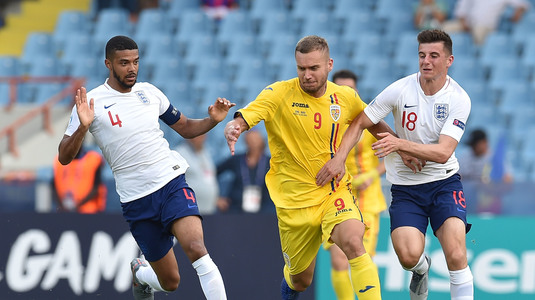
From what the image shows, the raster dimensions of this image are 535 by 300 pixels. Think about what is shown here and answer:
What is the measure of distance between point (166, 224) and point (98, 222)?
288 cm

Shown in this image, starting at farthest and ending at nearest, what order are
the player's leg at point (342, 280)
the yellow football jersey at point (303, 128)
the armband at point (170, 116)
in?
1. the player's leg at point (342, 280)
2. the armband at point (170, 116)
3. the yellow football jersey at point (303, 128)

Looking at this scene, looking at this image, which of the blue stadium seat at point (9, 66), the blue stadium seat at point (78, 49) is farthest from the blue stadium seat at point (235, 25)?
the blue stadium seat at point (9, 66)

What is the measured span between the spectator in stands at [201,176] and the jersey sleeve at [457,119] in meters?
4.92

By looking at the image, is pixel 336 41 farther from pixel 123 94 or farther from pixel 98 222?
pixel 123 94

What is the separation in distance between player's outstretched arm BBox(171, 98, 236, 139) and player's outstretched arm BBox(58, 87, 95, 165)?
1029 mm

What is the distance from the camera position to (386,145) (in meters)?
7.52

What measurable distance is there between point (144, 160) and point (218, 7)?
35.5 feet

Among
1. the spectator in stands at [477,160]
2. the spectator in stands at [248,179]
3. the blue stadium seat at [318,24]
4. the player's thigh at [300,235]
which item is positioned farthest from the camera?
the blue stadium seat at [318,24]

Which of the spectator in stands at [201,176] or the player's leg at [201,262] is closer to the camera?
the player's leg at [201,262]

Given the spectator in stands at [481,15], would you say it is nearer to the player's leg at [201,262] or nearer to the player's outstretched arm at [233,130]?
the player's outstretched arm at [233,130]

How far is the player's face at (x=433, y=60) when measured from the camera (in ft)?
25.7

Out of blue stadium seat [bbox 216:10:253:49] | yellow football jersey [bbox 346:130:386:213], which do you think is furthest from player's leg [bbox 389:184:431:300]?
blue stadium seat [bbox 216:10:253:49]

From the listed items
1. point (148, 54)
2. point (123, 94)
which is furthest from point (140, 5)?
point (123, 94)

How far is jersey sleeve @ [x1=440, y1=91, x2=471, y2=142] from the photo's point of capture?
781 cm
